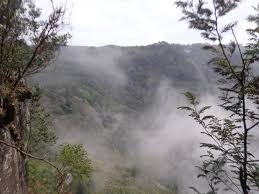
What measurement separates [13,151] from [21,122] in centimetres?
322

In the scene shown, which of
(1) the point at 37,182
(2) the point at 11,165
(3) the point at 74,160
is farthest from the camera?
(3) the point at 74,160

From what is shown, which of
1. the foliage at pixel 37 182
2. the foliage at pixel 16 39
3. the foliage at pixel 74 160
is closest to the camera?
the foliage at pixel 16 39

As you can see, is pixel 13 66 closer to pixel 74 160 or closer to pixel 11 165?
pixel 11 165

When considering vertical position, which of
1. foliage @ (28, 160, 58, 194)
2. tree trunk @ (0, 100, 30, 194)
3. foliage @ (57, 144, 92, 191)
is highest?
tree trunk @ (0, 100, 30, 194)

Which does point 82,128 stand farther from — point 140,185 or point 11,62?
point 11,62

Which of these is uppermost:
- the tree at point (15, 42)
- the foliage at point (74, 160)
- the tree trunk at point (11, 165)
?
the tree at point (15, 42)

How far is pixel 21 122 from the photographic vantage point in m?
15.1

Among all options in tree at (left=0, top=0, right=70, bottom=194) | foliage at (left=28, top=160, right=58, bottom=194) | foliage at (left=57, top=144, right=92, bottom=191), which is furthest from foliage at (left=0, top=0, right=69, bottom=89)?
foliage at (left=57, top=144, right=92, bottom=191)

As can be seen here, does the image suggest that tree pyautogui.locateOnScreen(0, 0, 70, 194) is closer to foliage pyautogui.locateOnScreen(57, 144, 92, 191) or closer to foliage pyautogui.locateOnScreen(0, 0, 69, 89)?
foliage pyautogui.locateOnScreen(0, 0, 69, 89)

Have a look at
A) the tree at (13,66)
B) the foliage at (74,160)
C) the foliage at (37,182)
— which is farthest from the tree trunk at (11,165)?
the foliage at (74,160)

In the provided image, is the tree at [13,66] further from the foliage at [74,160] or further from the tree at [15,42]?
the foliage at [74,160]

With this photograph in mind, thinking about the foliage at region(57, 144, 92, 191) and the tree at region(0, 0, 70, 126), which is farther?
the foliage at region(57, 144, 92, 191)

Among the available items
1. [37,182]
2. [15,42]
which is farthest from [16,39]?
[37,182]

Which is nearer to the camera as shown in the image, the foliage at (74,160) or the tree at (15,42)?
the tree at (15,42)
